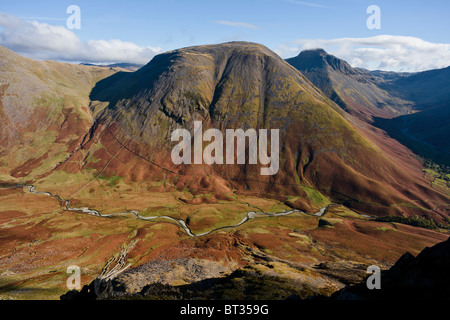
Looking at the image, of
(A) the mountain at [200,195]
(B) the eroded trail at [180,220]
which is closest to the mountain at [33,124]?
(A) the mountain at [200,195]

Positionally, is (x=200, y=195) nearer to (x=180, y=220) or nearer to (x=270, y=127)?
(x=180, y=220)

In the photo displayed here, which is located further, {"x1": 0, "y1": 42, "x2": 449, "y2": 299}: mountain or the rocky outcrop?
{"x1": 0, "y1": 42, "x2": 449, "y2": 299}: mountain

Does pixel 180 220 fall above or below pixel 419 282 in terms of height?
below

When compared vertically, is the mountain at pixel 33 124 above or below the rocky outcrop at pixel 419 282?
above

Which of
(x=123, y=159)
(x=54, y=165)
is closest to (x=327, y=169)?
(x=123, y=159)

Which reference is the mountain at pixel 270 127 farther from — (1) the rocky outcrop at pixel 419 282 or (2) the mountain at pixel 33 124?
(1) the rocky outcrop at pixel 419 282

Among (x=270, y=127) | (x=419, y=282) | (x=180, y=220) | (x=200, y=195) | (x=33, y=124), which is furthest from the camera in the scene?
(x=33, y=124)

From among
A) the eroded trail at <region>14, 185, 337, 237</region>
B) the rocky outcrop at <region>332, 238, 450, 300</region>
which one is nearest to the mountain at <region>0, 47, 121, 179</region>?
the eroded trail at <region>14, 185, 337, 237</region>

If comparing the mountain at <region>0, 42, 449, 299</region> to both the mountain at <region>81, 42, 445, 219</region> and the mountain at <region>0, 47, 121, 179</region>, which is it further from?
the mountain at <region>0, 47, 121, 179</region>

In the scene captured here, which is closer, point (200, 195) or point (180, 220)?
point (180, 220)

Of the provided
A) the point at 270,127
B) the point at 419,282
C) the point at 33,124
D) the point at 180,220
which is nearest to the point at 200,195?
the point at 180,220
